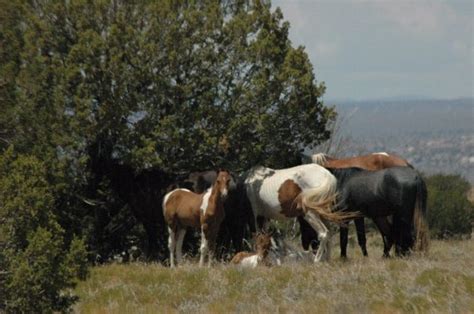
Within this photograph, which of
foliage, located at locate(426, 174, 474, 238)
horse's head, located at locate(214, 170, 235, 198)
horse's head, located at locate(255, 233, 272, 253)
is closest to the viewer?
horse's head, located at locate(255, 233, 272, 253)

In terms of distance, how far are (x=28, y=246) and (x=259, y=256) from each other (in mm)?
5917

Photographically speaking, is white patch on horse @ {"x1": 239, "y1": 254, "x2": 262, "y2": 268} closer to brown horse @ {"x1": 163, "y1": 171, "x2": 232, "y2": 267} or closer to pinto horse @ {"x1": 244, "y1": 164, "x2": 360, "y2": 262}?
brown horse @ {"x1": 163, "y1": 171, "x2": 232, "y2": 267}

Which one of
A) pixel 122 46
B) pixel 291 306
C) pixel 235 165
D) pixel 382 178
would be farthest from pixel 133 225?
pixel 291 306

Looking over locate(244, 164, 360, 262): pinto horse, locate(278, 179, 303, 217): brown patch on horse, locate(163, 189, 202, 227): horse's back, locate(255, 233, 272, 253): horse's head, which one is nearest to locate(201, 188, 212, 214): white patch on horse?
locate(163, 189, 202, 227): horse's back

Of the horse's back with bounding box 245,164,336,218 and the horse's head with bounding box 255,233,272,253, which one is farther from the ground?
the horse's back with bounding box 245,164,336,218

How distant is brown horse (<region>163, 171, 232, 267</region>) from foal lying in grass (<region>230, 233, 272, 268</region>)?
0.63 m

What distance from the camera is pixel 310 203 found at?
1627 centimetres

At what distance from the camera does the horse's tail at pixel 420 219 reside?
16000 mm

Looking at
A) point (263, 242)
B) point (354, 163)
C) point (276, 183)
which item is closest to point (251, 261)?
point (263, 242)

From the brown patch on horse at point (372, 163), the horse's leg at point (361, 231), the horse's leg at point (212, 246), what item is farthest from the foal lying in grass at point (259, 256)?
the brown patch on horse at point (372, 163)

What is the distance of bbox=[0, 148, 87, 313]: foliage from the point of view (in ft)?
34.8

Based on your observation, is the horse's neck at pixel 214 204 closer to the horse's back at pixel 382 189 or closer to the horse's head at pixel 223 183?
the horse's head at pixel 223 183

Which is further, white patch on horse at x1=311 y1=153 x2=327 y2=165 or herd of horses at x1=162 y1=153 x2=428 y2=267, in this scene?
white patch on horse at x1=311 y1=153 x2=327 y2=165

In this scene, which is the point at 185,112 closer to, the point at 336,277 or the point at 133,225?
the point at 133,225
